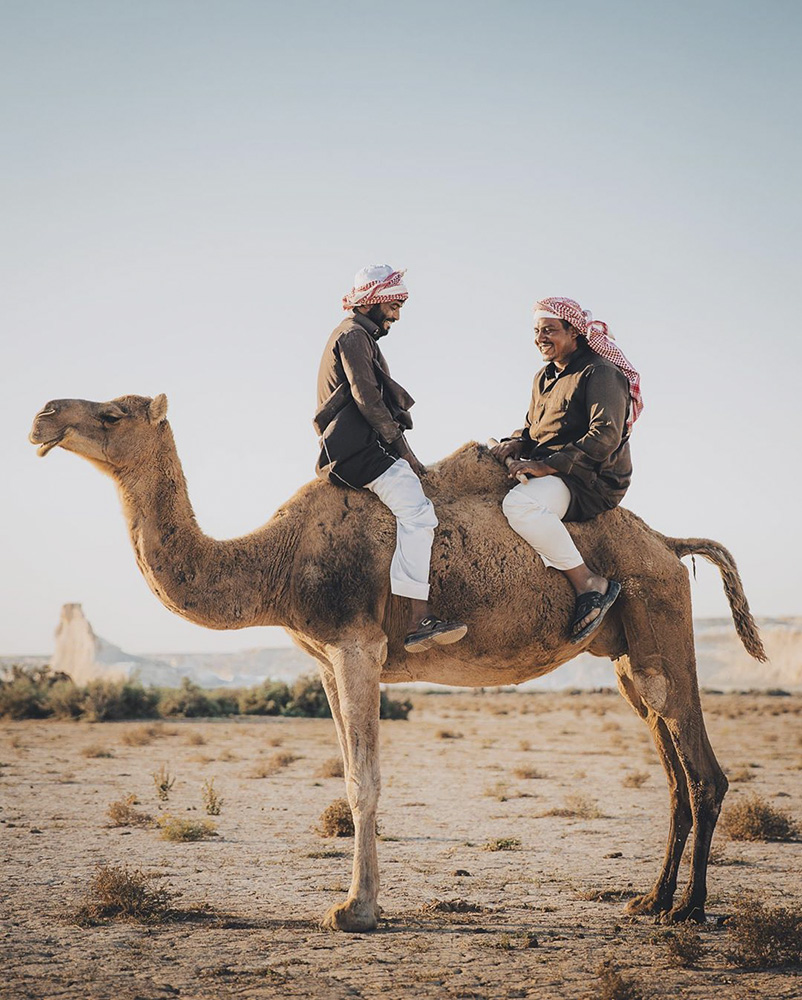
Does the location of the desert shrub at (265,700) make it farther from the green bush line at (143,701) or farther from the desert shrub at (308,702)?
the desert shrub at (308,702)

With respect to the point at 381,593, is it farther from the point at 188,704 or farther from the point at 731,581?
the point at 188,704

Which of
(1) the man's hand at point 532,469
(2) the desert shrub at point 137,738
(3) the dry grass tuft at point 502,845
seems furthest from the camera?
(2) the desert shrub at point 137,738

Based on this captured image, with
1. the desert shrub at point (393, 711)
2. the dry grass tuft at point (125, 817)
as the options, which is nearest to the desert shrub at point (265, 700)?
the desert shrub at point (393, 711)

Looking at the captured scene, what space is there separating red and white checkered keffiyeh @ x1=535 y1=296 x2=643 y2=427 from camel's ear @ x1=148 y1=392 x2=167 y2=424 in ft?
9.62

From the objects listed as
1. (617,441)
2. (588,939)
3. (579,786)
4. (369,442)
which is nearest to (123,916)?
(588,939)

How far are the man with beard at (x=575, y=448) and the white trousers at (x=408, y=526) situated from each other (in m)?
0.69

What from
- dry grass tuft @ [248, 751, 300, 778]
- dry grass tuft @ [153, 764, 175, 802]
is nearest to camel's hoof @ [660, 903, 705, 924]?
dry grass tuft @ [153, 764, 175, 802]

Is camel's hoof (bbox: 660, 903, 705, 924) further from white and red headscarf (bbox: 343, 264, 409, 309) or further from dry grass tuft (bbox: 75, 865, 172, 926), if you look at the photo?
white and red headscarf (bbox: 343, 264, 409, 309)

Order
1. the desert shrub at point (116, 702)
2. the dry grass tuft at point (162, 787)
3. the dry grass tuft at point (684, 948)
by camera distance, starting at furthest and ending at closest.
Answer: the desert shrub at point (116, 702) < the dry grass tuft at point (162, 787) < the dry grass tuft at point (684, 948)

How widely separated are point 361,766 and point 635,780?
11.3 m

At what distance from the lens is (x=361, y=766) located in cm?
725

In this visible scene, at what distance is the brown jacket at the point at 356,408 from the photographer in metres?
7.57

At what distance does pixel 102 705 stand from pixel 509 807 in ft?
60.4

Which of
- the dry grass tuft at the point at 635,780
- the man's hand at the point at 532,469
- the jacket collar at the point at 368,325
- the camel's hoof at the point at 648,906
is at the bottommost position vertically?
the dry grass tuft at the point at 635,780
